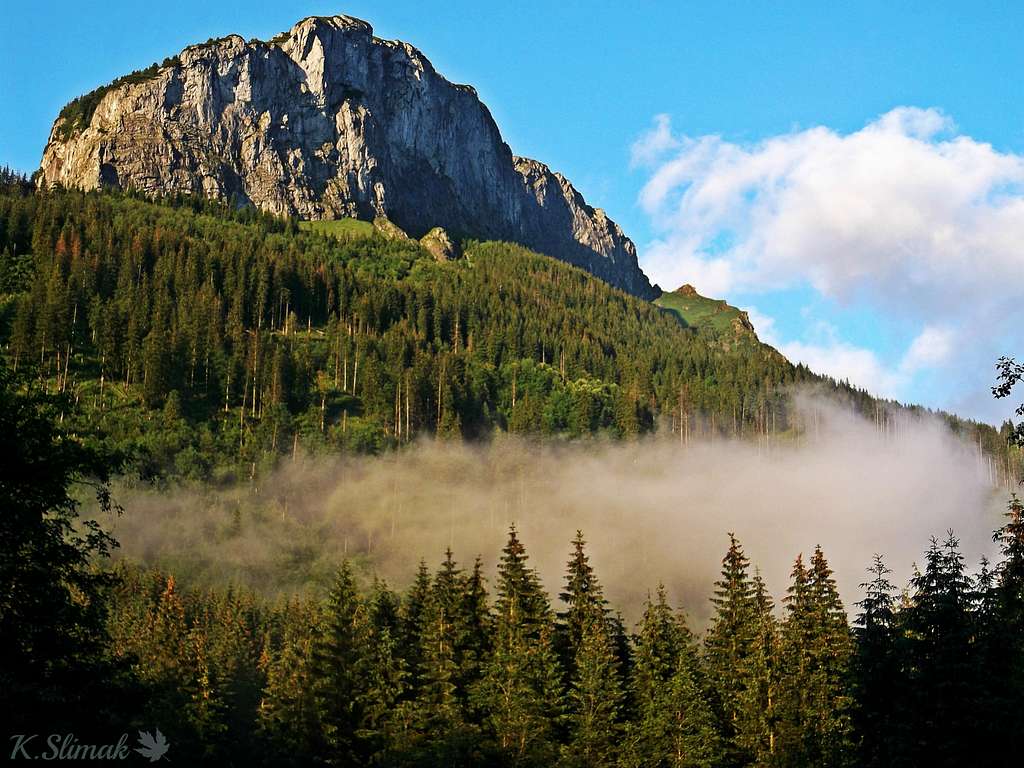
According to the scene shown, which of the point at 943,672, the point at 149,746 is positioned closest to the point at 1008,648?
the point at 943,672

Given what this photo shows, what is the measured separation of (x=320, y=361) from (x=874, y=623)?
5379 inches

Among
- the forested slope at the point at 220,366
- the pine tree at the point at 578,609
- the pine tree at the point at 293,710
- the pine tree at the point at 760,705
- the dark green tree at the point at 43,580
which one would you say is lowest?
the pine tree at the point at 293,710

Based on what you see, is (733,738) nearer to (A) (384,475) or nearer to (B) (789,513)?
(A) (384,475)

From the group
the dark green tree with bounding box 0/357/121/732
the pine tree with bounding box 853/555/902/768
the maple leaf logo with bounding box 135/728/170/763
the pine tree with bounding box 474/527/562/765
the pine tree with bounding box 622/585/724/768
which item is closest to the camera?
the dark green tree with bounding box 0/357/121/732

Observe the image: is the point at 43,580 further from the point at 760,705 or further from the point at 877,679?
the point at 760,705

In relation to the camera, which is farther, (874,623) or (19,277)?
(19,277)

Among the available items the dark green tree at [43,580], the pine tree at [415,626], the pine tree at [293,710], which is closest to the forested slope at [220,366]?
the pine tree at [293,710]

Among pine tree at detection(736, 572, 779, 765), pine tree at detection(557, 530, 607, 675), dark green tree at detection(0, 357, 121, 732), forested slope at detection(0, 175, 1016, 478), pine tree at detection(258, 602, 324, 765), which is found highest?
forested slope at detection(0, 175, 1016, 478)

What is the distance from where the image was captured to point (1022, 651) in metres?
34.9

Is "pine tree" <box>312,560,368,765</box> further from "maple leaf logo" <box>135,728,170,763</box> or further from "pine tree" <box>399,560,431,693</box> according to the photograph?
"maple leaf logo" <box>135,728,170,763</box>

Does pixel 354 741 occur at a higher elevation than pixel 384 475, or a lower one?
lower

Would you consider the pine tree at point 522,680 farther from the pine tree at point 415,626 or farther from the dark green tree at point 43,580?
the dark green tree at point 43,580

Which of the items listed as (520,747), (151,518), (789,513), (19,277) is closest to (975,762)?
(520,747)

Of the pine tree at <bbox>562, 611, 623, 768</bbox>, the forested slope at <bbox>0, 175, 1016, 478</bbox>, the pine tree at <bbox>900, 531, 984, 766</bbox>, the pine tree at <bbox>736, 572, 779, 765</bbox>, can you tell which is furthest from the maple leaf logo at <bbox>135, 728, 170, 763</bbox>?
the forested slope at <bbox>0, 175, 1016, 478</bbox>
